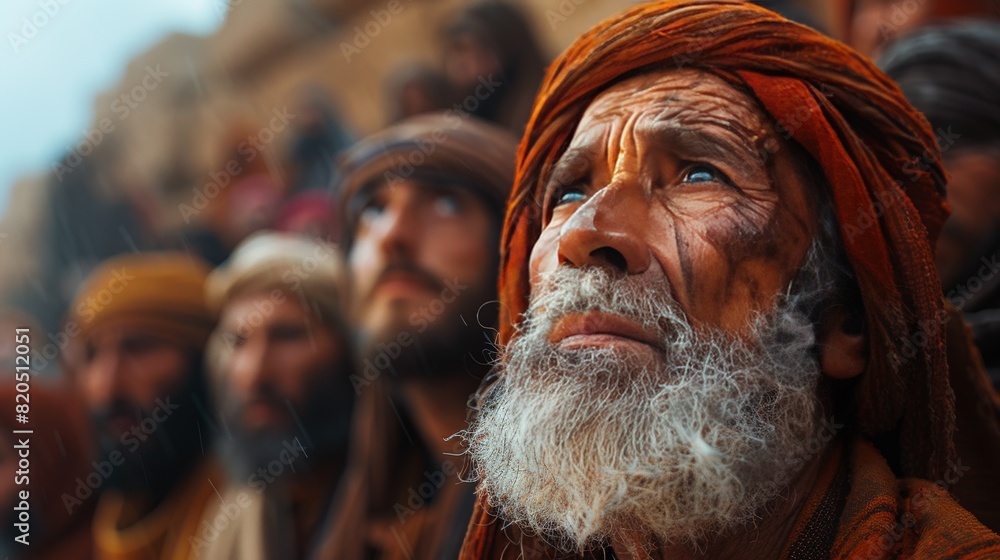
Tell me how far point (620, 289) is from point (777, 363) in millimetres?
352

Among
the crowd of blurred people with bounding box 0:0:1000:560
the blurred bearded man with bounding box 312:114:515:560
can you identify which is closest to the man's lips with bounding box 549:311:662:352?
the crowd of blurred people with bounding box 0:0:1000:560

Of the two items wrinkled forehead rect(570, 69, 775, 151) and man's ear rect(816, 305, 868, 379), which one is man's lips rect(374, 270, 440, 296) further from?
man's ear rect(816, 305, 868, 379)

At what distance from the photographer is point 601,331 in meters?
1.92

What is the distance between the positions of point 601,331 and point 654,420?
0.64 feet

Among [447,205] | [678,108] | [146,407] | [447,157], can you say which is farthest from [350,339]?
[678,108]

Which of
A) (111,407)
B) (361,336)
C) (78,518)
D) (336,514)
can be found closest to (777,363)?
(361,336)

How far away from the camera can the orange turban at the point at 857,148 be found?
80.0 inches

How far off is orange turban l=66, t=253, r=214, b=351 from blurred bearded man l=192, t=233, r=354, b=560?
28.0 inches

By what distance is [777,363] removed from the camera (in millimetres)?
1986

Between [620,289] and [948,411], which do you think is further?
[948,411]

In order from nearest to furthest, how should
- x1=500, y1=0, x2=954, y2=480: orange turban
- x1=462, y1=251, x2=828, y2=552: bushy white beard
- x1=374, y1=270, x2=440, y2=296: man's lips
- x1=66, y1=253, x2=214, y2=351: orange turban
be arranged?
x1=462, y1=251, x2=828, y2=552: bushy white beard, x1=500, y1=0, x2=954, y2=480: orange turban, x1=374, y1=270, x2=440, y2=296: man's lips, x1=66, y1=253, x2=214, y2=351: orange turban

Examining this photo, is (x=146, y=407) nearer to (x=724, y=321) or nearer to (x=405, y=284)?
(x=405, y=284)

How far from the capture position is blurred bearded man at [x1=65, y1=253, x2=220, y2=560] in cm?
482

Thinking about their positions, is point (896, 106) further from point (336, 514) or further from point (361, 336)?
point (336, 514)
